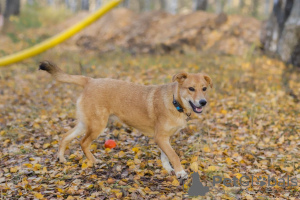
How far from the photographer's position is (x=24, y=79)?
1123 cm

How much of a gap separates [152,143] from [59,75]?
2.44 meters

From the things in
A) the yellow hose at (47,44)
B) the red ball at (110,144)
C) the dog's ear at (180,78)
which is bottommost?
the red ball at (110,144)

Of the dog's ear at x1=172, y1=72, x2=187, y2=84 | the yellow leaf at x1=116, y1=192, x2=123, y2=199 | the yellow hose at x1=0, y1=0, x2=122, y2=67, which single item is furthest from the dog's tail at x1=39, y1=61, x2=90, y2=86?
the yellow hose at x1=0, y1=0, x2=122, y2=67

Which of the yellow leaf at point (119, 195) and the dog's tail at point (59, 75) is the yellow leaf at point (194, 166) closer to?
the yellow leaf at point (119, 195)

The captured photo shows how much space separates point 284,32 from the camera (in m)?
11.8

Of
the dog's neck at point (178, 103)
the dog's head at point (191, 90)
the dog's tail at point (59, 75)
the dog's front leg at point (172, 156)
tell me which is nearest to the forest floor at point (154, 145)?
the dog's front leg at point (172, 156)

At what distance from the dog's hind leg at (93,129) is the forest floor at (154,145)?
207mm

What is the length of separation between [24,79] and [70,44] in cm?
509

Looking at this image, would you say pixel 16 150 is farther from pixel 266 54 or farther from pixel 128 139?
pixel 266 54

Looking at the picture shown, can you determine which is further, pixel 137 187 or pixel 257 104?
pixel 257 104

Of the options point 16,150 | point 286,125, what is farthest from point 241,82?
point 16,150

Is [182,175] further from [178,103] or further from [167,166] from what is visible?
[178,103]

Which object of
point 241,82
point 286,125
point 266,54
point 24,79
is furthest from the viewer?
point 266,54

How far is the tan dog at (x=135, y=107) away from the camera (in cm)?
514
